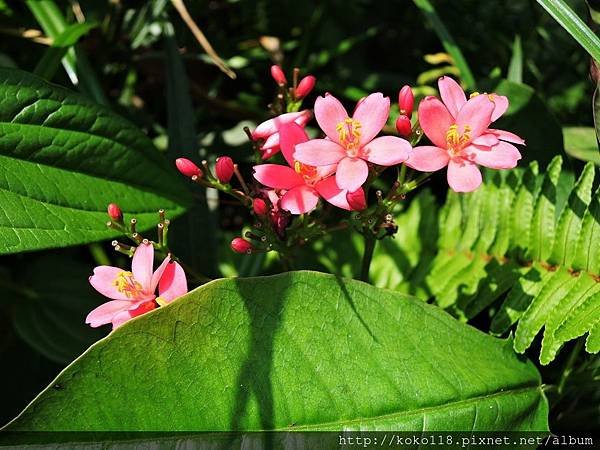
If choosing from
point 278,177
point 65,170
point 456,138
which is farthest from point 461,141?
point 65,170

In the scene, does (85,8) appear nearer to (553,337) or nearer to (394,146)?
(394,146)

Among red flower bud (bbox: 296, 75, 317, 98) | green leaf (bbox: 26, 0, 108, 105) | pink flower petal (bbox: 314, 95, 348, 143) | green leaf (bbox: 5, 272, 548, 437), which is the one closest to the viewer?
green leaf (bbox: 5, 272, 548, 437)

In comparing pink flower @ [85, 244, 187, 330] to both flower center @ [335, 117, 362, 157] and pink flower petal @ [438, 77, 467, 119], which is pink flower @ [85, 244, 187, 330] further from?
pink flower petal @ [438, 77, 467, 119]

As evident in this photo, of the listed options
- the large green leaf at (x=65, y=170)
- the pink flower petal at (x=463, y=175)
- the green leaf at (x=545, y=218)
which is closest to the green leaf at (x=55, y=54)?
the large green leaf at (x=65, y=170)

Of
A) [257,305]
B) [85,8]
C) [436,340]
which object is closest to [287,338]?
[257,305]

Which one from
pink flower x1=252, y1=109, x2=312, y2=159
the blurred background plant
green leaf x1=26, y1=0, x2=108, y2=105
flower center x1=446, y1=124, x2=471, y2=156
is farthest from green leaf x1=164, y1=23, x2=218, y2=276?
flower center x1=446, y1=124, x2=471, y2=156

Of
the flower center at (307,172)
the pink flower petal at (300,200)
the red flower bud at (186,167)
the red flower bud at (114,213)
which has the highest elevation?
the flower center at (307,172)

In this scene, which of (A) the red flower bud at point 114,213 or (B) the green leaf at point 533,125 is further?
(B) the green leaf at point 533,125

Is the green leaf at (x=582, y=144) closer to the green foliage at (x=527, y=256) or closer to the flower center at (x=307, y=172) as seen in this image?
the green foliage at (x=527, y=256)
